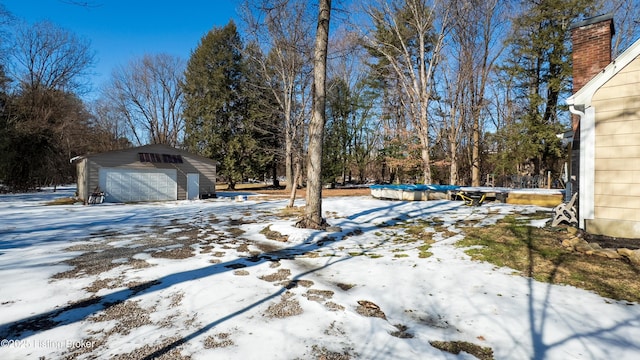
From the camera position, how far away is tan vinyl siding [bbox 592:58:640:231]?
201 inches

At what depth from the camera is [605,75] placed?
5.33m

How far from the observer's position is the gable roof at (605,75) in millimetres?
5121

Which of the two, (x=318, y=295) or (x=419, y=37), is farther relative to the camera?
(x=419, y=37)

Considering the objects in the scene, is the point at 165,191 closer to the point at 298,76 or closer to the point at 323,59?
the point at 298,76

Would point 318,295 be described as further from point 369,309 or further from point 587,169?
point 587,169

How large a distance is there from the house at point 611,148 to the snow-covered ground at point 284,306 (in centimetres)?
279

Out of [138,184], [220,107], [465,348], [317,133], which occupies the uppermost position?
[220,107]

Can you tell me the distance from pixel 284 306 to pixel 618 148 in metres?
6.30

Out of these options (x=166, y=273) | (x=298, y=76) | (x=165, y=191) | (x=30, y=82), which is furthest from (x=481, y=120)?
(x=30, y=82)

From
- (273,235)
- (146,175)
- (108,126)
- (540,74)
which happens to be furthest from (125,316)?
(108,126)

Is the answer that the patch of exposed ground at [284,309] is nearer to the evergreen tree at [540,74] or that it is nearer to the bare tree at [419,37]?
the bare tree at [419,37]

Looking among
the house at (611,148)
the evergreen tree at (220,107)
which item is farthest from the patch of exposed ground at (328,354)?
the evergreen tree at (220,107)

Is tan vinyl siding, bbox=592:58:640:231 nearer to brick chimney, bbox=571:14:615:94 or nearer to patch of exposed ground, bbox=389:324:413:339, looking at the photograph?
brick chimney, bbox=571:14:615:94

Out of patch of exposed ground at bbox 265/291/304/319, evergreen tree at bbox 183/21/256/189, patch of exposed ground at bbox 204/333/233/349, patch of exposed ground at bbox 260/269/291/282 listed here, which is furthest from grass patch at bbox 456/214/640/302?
evergreen tree at bbox 183/21/256/189
